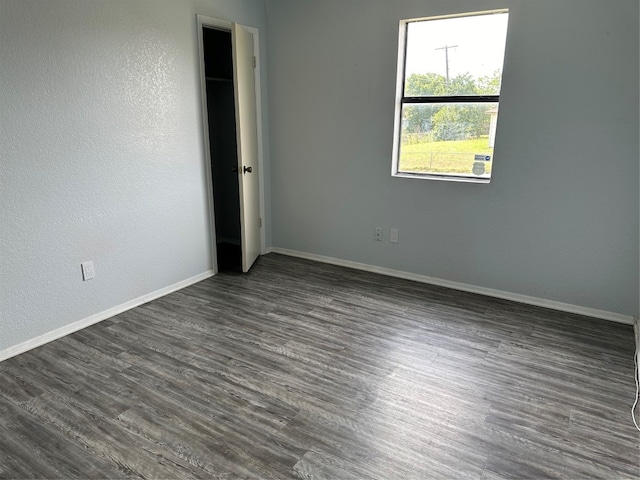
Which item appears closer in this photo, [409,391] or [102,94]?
[409,391]

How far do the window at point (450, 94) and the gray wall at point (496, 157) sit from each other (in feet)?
0.38

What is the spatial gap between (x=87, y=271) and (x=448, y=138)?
9.35 feet

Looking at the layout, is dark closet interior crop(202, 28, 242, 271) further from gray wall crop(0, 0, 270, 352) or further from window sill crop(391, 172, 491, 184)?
window sill crop(391, 172, 491, 184)

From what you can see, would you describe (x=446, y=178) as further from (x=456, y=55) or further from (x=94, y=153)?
(x=94, y=153)

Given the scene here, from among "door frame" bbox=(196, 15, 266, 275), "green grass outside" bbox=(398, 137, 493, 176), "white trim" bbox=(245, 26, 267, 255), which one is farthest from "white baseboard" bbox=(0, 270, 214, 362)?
"green grass outside" bbox=(398, 137, 493, 176)

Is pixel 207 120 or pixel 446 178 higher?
pixel 207 120

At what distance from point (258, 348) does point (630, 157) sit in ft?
8.82

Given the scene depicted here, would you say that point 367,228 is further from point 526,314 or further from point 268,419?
point 268,419

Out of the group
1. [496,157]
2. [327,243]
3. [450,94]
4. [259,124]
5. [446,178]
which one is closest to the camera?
[496,157]

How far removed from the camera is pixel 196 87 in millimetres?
3359

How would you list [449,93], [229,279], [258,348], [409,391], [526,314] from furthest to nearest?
[229,279] < [449,93] < [526,314] < [258,348] < [409,391]

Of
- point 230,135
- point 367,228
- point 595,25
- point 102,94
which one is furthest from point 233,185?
point 595,25

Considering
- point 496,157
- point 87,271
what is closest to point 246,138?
point 87,271

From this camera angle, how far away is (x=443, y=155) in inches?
136
